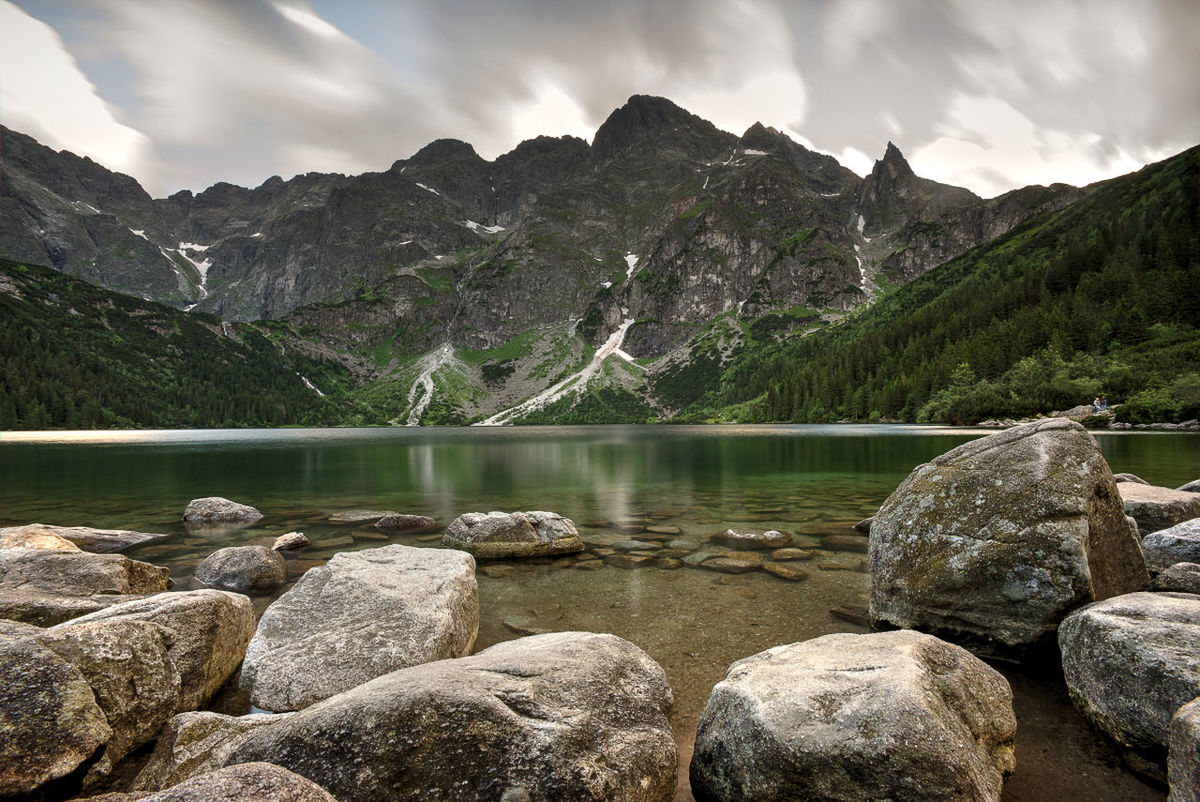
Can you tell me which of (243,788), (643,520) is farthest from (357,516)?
(243,788)

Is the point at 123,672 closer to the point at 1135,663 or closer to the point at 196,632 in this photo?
the point at 196,632

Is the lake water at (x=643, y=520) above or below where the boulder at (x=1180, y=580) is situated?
below

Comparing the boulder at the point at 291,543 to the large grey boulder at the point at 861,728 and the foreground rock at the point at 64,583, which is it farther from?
the large grey boulder at the point at 861,728

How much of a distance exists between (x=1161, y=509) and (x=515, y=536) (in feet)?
56.1

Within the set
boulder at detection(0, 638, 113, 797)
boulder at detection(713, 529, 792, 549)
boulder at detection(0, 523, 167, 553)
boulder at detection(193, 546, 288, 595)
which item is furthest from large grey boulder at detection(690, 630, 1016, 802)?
boulder at detection(0, 523, 167, 553)

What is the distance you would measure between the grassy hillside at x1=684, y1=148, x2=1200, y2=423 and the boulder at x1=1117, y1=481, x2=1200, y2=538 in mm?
85468

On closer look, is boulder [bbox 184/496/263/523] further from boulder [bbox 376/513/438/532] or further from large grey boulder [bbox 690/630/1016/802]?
large grey boulder [bbox 690/630/1016/802]

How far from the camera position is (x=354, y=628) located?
303 inches

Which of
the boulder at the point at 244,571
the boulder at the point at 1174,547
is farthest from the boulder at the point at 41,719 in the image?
the boulder at the point at 1174,547

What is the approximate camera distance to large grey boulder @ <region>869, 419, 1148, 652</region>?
7.66 metres

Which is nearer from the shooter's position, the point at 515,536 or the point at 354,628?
the point at 354,628

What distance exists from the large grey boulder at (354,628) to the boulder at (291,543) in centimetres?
874

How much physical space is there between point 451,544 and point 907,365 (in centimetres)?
15817

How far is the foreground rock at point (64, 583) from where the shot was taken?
808cm
